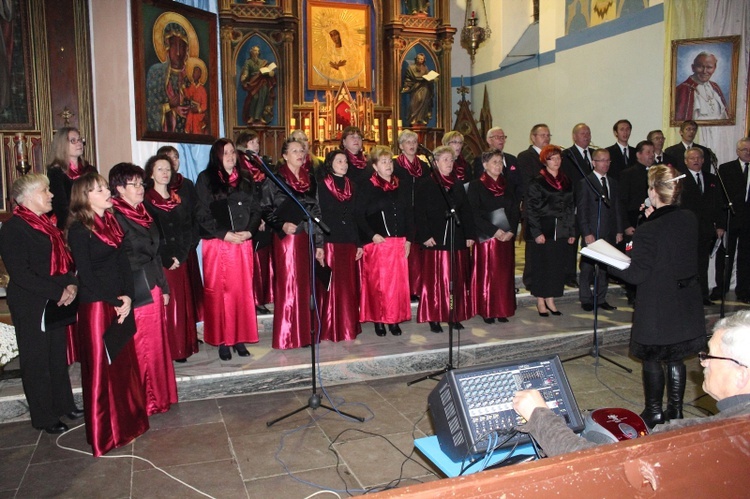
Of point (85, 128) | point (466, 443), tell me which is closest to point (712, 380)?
point (466, 443)

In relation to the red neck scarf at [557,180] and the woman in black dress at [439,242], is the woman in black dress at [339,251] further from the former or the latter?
the red neck scarf at [557,180]

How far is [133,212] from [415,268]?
3168 millimetres

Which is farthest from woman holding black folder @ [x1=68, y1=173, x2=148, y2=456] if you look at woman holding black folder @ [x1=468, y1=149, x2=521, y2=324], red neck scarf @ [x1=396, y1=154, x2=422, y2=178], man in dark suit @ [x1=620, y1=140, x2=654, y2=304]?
man in dark suit @ [x1=620, y1=140, x2=654, y2=304]

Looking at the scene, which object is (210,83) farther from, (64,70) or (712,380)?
(712,380)

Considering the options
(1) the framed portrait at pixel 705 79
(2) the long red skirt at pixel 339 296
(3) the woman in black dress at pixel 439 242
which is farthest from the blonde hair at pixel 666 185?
(1) the framed portrait at pixel 705 79

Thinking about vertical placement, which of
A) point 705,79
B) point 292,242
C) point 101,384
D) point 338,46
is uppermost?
point 338,46

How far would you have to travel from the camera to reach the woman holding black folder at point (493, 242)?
6.19 meters

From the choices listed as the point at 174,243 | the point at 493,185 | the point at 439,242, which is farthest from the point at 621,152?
the point at 174,243

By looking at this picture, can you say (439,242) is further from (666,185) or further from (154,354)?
(154,354)

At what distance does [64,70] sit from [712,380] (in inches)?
281

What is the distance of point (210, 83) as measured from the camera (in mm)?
5914

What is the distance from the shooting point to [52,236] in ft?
12.8

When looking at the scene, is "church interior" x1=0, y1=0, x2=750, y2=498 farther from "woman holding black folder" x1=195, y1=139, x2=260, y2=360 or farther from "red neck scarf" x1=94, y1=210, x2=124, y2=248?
"red neck scarf" x1=94, y1=210, x2=124, y2=248

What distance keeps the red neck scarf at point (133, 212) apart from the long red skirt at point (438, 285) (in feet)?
8.84
